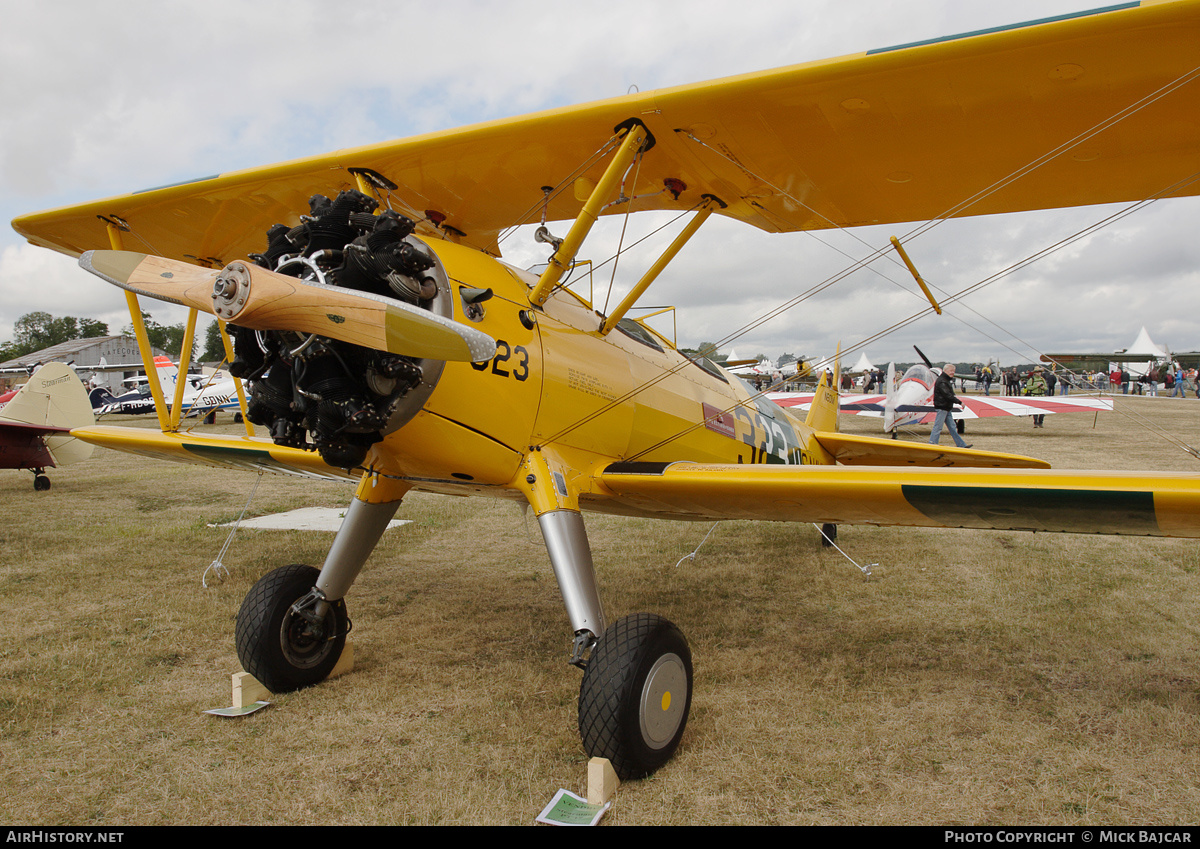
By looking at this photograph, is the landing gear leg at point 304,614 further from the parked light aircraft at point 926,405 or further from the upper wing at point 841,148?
the parked light aircraft at point 926,405

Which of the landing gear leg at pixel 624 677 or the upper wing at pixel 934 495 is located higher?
the upper wing at pixel 934 495

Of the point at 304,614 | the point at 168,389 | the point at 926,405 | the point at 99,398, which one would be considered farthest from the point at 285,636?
the point at 99,398

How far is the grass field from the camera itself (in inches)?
99.8

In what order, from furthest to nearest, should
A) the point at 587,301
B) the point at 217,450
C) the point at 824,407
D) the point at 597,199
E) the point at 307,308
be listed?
1. the point at 824,407
2. the point at 217,450
3. the point at 587,301
4. the point at 597,199
5. the point at 307,308

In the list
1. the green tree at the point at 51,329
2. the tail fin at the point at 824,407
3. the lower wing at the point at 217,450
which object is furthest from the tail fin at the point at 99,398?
the green tree at the point at 51,329

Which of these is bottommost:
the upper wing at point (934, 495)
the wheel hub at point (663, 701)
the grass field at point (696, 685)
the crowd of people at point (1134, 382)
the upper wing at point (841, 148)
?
the grass field at point (696, 685)

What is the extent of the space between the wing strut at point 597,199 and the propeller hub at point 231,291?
141cm

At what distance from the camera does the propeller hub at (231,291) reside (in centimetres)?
221

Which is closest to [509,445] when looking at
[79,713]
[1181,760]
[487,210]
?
[487,210]

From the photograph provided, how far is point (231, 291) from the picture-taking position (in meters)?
2.24

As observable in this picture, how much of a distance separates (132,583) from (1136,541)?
851 centimetres

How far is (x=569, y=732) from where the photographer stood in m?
3.02

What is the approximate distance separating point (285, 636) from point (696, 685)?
6.78ft

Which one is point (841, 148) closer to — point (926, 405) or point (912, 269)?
point (912, 269)
